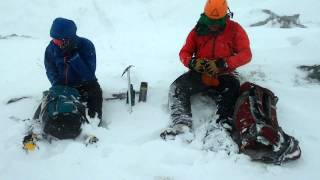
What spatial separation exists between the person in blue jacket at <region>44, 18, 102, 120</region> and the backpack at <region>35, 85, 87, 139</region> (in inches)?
17.3

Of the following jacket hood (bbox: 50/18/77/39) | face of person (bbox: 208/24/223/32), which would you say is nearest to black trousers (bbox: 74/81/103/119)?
jacket hood (bbox: 50/18/77/39)

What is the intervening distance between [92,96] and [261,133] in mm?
2328

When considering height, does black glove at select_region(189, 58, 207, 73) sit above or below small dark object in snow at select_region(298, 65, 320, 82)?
above

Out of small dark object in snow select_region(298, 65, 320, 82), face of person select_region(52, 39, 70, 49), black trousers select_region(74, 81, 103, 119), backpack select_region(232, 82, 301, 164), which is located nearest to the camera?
backpack select_region(232, 82, 301, 164)

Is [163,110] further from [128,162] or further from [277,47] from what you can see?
[277,47]

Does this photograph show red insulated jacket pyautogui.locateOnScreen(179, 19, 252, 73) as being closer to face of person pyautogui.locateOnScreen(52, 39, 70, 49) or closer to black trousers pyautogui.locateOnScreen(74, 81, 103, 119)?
black trousers pyautogui.locateOnScreen(74, 81, 103, 119)

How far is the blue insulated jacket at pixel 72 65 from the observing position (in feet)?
18.6

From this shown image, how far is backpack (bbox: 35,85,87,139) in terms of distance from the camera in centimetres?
490

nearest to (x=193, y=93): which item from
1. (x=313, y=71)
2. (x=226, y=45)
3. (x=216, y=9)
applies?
(x=226, y=45)

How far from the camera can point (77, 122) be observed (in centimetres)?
498

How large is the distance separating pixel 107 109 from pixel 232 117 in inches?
71.7

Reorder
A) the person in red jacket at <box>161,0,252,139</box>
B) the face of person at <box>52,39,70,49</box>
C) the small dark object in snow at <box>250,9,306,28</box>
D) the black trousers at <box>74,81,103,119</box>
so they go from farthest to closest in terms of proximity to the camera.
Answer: the small dark object in snow at <box>250,9,306,28</box>
the face of person at <box>52,39,70,49</box>
the black trousers at <box>74,81,103,119</box>
the person in red jacket at <box>161,0,252,139</box>

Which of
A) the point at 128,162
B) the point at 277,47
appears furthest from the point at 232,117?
the point at 277,47

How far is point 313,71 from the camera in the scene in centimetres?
639
